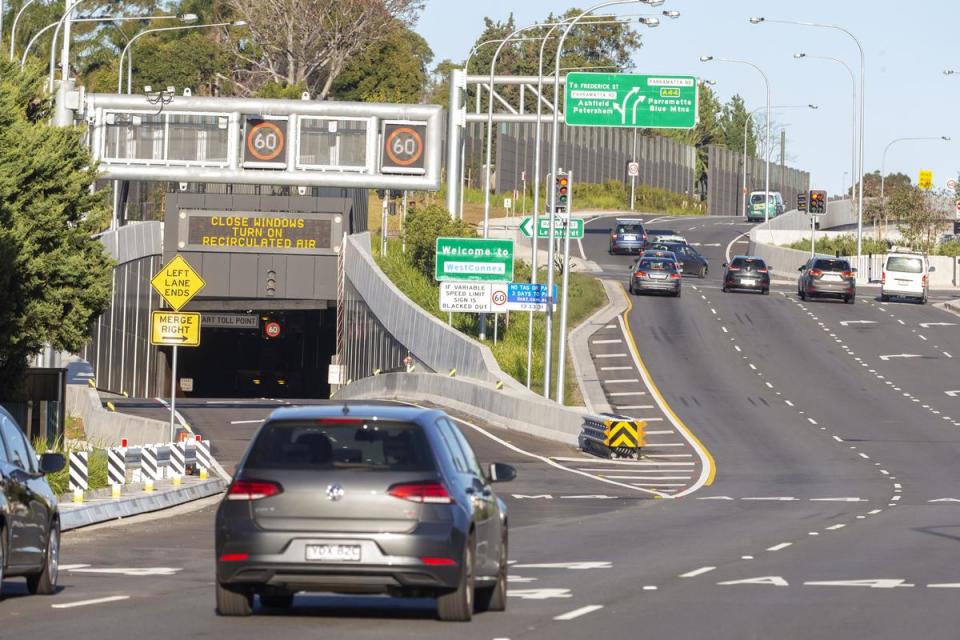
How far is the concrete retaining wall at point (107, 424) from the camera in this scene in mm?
36594

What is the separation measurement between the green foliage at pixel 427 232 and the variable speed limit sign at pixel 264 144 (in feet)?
26.7

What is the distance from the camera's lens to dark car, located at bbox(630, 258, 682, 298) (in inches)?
2559

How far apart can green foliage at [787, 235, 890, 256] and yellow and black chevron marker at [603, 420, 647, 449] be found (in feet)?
174

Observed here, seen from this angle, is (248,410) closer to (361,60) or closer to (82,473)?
(82,473)

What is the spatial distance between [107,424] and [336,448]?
2887 centimetres

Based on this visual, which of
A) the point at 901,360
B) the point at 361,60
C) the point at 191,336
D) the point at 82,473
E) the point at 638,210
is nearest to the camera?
the point at 82,473

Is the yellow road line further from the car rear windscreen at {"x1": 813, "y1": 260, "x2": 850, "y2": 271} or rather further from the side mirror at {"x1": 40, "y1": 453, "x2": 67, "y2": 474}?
the side mirror at {"x1": 40, "y1": 453, "x2": 67, "y2": 474}

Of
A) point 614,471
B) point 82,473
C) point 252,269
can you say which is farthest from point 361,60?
point 82,473

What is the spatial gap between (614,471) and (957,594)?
64.3ft

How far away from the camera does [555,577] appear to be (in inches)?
612

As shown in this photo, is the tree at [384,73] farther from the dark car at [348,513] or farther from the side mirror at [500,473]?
the dark car at [348,513]

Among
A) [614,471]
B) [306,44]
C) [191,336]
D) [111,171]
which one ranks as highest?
[306,44]

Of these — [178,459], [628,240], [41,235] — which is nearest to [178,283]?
[178,459]

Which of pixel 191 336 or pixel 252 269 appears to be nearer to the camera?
pixel 191 336
